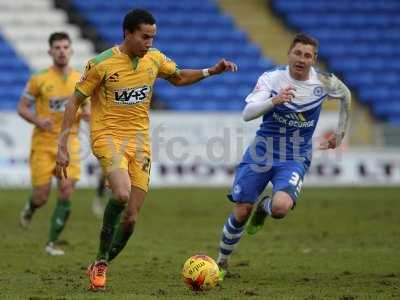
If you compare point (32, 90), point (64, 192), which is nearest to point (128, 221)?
point (64, 192)

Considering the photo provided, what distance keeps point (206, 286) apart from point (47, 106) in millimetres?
4982

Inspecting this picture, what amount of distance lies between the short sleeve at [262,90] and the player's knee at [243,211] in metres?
1.10

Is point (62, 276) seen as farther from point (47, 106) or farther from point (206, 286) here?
point (47, 106)

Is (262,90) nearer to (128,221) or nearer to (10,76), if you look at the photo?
(128,221)

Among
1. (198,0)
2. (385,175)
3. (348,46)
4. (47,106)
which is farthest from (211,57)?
(47,106)

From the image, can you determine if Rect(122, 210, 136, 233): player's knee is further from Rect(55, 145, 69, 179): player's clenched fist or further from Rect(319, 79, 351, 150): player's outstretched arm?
Rect(319, 79, 351, 150): player's outstretched arm

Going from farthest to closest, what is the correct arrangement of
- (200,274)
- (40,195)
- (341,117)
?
(40,195)
(341,117)
(200,274)

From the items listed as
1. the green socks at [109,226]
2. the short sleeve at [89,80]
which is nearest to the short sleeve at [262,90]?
the short sleeve at [89,80]

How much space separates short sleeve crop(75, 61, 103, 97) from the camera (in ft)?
29.8

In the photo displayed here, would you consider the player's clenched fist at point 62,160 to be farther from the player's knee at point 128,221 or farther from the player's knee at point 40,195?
the player's knee at point 40,195

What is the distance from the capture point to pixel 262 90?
993 cm

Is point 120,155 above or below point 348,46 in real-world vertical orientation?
above

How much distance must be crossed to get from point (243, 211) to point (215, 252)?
96.5 inches

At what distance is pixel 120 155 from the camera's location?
922cm
